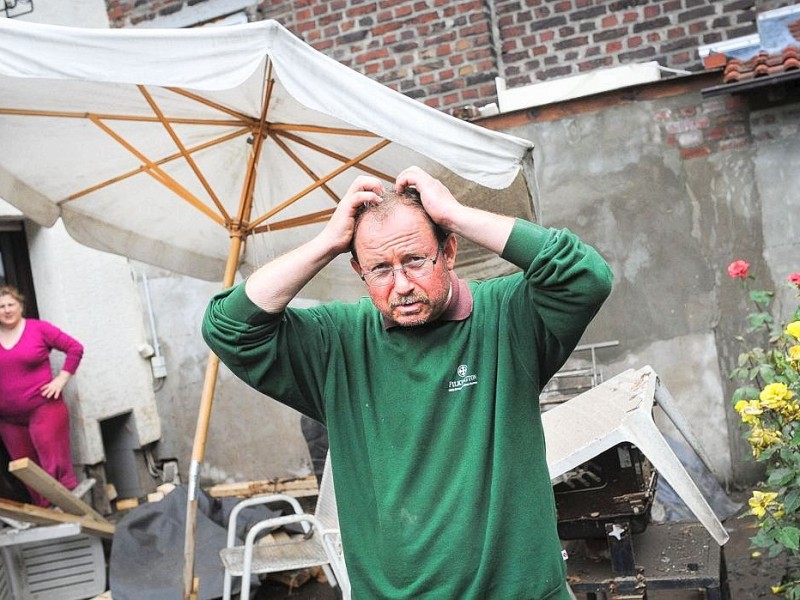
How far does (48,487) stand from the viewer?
6.12m

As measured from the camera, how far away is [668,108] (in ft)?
22.1

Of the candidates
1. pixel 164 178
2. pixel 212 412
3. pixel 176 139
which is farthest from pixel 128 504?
pixel 176 139

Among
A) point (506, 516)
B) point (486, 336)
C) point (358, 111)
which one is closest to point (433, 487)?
point (506, 516)

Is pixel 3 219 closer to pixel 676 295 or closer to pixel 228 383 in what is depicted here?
pixel 228 383

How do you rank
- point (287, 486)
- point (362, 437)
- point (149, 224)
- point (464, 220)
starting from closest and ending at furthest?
point (464, 220) < point (362, 437) < point (149, 224) < point (287, 486)

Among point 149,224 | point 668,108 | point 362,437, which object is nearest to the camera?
point 362,437

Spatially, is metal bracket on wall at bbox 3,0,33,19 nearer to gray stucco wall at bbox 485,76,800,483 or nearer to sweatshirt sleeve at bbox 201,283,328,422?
gray stucco wall at bbox 485,76,800,483

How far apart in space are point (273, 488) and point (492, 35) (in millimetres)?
3918

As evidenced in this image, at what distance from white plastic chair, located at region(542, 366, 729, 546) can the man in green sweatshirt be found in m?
1.45

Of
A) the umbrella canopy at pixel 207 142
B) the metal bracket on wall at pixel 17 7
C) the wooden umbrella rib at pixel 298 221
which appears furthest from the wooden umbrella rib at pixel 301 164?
the metal bracket on wall at pixel 17 7

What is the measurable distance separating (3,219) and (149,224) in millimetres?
2478

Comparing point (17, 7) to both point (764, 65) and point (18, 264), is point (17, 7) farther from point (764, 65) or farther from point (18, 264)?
point (764, 65)

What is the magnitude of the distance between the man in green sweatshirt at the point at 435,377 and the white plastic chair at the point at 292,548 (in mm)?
2238

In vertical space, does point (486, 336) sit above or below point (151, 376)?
above
